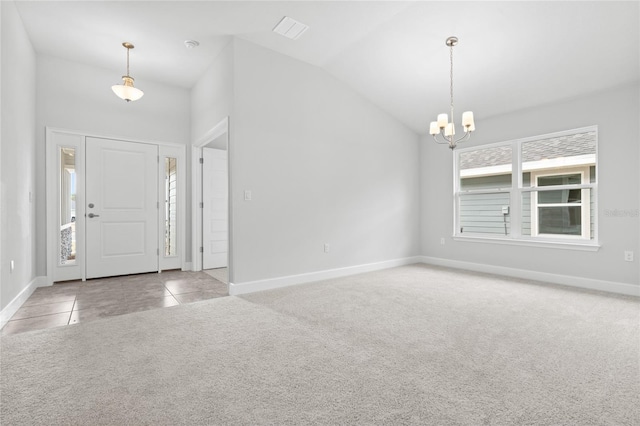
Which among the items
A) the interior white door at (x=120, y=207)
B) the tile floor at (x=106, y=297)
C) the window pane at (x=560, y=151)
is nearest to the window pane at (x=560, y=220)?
the window pane at (x=560, y=151)

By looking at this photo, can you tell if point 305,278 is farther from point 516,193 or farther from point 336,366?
point 516,193

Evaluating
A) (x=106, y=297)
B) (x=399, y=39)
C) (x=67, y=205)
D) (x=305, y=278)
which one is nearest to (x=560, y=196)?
(x=399, y=39)

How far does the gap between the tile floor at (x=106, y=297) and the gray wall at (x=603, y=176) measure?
4286 mm

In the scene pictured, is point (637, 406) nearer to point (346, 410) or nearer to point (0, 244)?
point (346, 410)

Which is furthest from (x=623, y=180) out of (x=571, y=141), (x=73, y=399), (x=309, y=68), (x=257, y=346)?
(x=73, y=399)

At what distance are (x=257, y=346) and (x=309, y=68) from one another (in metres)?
3.70

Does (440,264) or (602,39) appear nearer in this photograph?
(602,39)

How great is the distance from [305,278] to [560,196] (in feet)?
12.2

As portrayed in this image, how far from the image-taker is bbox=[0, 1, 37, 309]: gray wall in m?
2.75

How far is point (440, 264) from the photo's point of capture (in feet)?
18.2

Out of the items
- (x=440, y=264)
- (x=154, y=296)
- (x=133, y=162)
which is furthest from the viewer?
(x=440, y=264)

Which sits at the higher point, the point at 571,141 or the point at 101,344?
the point at 571,141

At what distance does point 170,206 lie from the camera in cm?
513

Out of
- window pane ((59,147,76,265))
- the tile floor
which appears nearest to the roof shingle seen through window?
the tile floor
